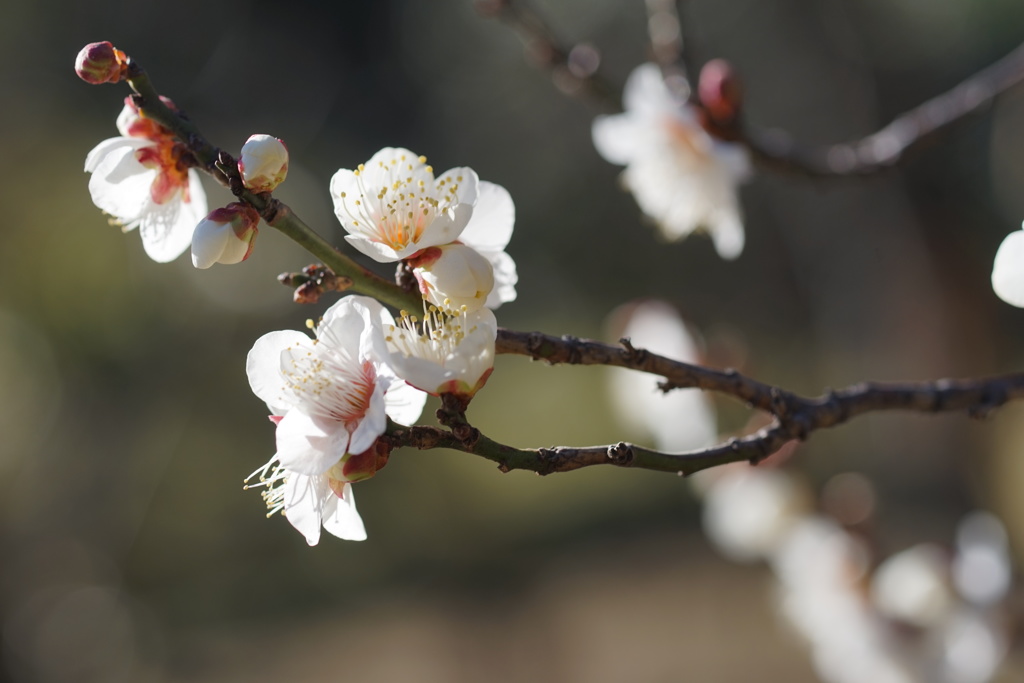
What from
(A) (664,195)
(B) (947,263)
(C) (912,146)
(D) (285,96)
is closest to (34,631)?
(D) (285,96)

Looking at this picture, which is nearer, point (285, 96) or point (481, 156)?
point (285, 96)

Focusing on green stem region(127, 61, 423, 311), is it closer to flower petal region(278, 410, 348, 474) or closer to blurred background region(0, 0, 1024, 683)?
flower petal region(278, 410, 348, 474)

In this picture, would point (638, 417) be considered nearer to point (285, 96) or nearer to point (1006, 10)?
point (285, 96)

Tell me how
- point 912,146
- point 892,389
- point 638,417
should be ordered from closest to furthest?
point 892,389 → point 912,146 → point 638,417

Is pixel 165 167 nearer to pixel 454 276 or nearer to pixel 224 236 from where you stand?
pixel 224 236

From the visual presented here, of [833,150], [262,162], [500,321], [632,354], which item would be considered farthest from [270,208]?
[500,321]

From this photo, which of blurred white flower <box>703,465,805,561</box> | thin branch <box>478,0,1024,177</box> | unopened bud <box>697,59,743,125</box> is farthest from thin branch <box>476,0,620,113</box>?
blurred white flower <box>703,465,805,561</box>

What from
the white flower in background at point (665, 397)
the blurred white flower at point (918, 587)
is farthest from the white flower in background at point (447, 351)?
the blurred white flower at point (918, 587)

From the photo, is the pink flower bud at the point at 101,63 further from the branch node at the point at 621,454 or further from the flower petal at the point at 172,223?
the branch node at the point at 621,454
